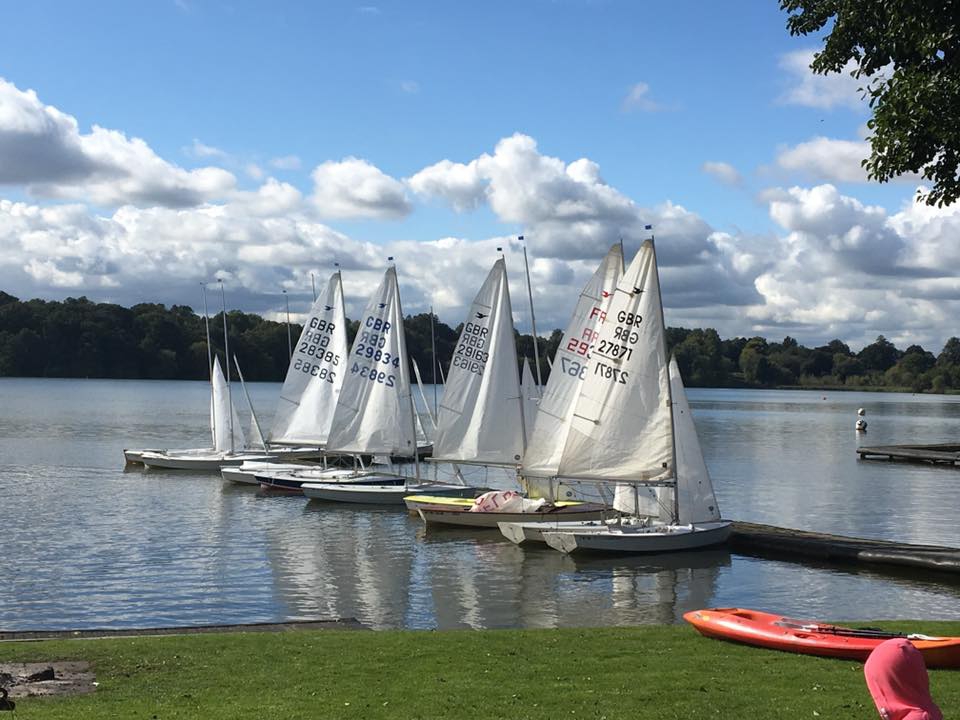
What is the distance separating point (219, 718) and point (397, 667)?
3528 mm

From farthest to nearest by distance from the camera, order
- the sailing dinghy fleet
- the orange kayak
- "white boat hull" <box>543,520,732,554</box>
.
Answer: the sailing dinghy fleet → "white boat hull" <box>543,520,732,554</box> → the orange kayak

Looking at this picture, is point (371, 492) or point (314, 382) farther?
point (314, 382)

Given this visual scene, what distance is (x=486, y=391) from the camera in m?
43.5

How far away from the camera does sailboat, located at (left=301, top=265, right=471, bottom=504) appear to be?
47.6 metres

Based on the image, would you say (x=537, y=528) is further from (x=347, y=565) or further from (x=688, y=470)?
(x=347, y=565)

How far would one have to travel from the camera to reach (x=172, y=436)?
87375 mm

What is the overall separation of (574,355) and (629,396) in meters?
2.69

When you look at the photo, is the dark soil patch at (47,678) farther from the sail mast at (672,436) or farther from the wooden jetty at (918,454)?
the wooden jetty at (918,454)

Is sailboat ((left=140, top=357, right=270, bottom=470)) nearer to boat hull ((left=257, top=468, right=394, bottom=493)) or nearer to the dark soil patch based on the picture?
boat hull ((left=257, top=468, right=394, bottom=493))

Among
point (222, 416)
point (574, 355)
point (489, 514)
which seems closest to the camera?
point (574, 355)

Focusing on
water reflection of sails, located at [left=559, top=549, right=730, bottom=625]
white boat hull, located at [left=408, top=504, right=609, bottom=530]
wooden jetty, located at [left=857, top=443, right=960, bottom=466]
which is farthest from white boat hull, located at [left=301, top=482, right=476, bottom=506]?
wooden jetty, located at [left=857, top=443, right=960, bottom=466]

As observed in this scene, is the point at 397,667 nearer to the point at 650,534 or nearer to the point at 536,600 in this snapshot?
the point at 536,600

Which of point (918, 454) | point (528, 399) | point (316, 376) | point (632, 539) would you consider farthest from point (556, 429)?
point (918, 454)

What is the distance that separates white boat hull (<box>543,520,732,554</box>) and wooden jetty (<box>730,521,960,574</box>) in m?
1.87
